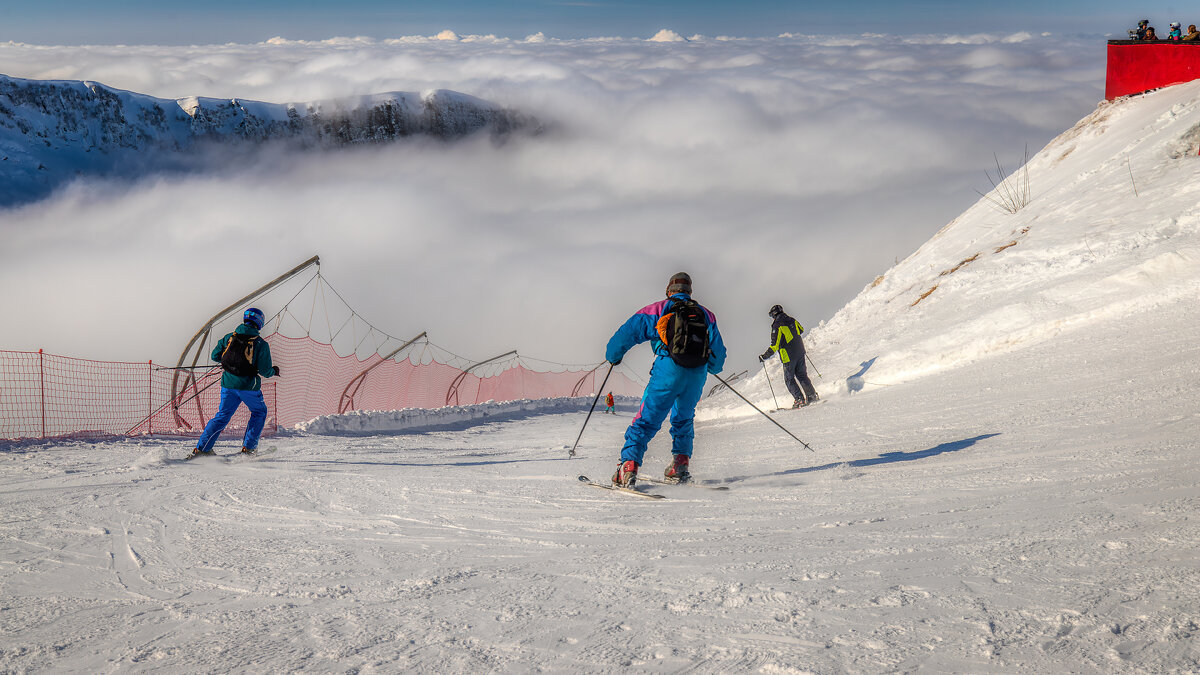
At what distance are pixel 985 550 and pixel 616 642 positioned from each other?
2.06 metres

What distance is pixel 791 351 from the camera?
13125 mm

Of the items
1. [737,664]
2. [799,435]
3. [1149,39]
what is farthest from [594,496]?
[1149,39]

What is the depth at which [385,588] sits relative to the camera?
3.68 metres

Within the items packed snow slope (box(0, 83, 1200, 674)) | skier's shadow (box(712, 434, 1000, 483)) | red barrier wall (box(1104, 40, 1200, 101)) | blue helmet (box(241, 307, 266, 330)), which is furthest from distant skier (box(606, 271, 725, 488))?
red barrier wall (box(1104, 40, 1200, 101))

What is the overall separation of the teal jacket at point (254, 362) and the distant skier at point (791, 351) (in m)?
8.01

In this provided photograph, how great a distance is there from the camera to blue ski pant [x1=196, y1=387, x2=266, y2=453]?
A: 895 centimetres

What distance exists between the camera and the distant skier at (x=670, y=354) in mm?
6258

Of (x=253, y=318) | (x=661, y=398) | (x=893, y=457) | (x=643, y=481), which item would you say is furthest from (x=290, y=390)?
(x=893, y=457)

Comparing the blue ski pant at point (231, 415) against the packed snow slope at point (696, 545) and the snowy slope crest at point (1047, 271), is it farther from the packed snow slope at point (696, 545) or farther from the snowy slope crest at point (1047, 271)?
the snowy slope crest at point (1047, 271)

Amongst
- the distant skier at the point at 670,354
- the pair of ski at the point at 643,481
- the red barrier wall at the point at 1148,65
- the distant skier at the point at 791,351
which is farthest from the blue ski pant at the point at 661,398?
the red barrier wall at the point at 1148,65

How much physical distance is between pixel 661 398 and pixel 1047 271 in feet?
35.0

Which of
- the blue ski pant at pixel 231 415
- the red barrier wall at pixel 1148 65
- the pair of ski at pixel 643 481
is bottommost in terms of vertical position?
the pair of ski at pixel 643 481

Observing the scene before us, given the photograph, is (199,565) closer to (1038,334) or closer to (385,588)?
(385,588)

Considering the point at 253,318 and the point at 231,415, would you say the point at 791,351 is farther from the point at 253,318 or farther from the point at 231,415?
the point at 231,415
